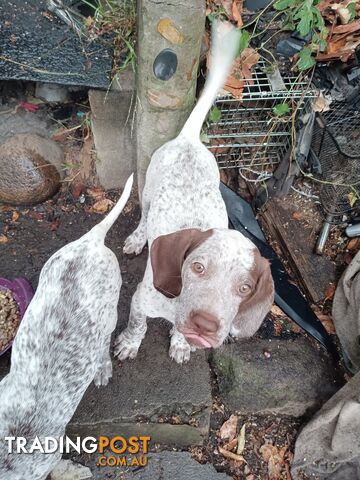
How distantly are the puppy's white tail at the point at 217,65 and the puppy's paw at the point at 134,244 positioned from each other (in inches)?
38.5

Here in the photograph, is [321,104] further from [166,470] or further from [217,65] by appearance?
[166,470]

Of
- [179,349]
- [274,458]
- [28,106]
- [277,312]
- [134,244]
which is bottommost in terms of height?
[274,458]

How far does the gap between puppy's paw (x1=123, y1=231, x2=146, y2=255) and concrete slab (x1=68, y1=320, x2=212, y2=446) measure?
2.67 feet

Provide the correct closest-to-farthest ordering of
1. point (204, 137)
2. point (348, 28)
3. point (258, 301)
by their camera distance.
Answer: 1. point (258, 301)
2. point (348, 28)
3. point (204, 137)

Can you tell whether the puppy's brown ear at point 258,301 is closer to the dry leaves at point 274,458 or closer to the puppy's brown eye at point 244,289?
the puppy's brown eye at point 244,289

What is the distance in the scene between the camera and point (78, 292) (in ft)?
8.20

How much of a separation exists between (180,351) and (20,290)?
3.88ft

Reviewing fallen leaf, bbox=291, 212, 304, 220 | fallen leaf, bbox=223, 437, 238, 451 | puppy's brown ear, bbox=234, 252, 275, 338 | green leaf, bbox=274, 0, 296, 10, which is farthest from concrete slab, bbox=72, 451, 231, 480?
green leaf, bbox=274, 0, 296, 10

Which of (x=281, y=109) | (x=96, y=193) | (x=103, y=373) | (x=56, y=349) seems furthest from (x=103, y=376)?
(x=281, y=109)

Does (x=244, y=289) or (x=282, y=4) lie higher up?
(x=282, y=4)

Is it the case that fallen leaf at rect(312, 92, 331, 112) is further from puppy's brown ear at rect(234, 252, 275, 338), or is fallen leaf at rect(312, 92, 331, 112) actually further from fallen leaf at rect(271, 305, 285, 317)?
puppy's brown ear at rect(234, 252, 275, 338)

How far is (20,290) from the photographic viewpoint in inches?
127

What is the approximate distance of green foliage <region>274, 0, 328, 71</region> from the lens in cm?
300

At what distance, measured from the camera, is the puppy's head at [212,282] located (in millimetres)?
2145
